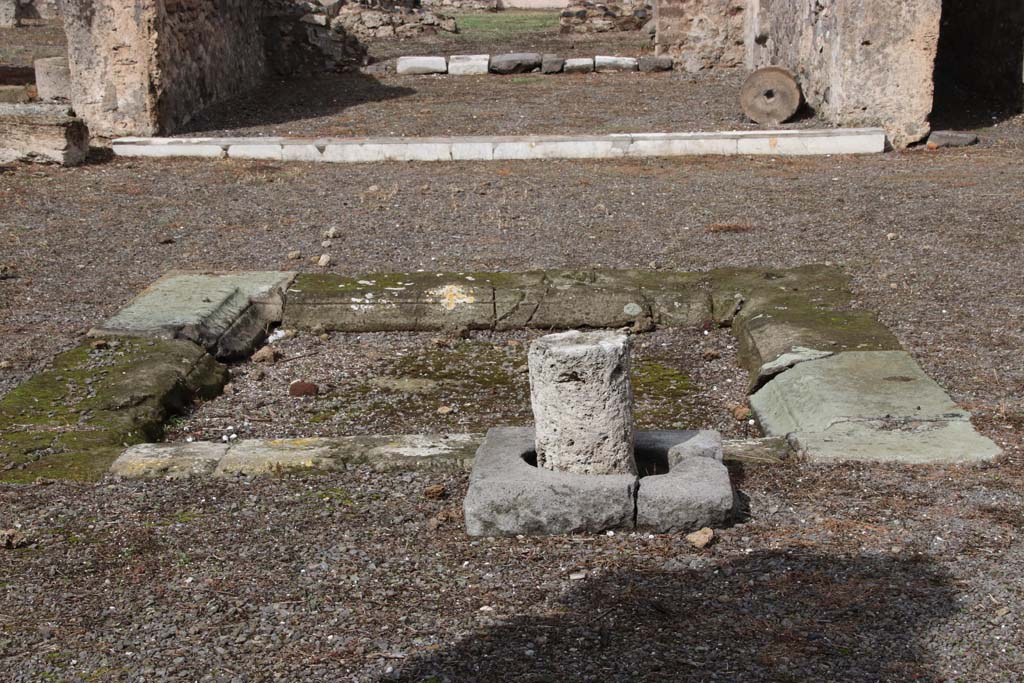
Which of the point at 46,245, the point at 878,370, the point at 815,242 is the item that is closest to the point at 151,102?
the point at 46,245

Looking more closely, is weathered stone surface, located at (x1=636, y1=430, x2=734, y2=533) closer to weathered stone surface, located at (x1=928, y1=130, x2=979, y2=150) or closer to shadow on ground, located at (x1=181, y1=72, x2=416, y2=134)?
weathered stone surface, located at (x1=928, y1=130, x2=979, y2=150)

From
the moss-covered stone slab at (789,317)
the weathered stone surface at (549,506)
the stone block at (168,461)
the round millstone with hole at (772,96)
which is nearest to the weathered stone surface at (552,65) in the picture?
the round millstone with hole at (772,96)

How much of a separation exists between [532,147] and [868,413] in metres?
7.53

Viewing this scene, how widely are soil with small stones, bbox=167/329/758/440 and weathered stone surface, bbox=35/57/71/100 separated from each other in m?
8.77

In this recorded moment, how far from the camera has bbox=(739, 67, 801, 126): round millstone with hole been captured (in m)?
13.2

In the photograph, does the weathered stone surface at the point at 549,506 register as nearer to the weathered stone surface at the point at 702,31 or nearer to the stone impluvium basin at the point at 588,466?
the stone impluvium basin at the point at 588,466

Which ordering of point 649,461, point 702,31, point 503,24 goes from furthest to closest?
point 503,24 < point 702,31 < point 649,461

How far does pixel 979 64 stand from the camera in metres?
15.5

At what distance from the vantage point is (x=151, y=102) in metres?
12.7

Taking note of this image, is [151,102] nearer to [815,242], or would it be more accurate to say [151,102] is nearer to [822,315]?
[815,242]

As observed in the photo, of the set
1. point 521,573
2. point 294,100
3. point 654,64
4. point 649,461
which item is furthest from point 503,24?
point 521,573

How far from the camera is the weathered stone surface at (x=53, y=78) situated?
46.1ft

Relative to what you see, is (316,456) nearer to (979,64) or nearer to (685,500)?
(685,500)

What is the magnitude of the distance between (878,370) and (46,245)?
6182mm
